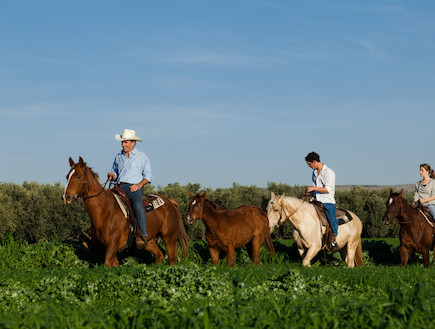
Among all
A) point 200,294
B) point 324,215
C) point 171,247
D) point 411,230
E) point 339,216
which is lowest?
point 171,247

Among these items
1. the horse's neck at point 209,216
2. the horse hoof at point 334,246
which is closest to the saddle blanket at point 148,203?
the horse's neck at point 209,216

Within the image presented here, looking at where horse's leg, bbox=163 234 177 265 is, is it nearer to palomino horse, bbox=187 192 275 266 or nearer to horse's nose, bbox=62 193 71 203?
palomino horse, bbox=187 192 275 266

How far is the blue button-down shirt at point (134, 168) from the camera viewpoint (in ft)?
39.8

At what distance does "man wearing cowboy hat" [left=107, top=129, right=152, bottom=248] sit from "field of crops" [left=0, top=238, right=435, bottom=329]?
5.79 ft

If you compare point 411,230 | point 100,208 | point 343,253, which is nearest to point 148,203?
point 100,208

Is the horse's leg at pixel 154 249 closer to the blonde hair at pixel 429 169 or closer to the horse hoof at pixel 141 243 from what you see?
the horse hoof at pixel 141 243

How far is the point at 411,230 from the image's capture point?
1349 centimetres

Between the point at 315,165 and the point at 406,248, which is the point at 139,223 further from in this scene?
the point at 406,248

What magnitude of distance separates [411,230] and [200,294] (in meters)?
6.78

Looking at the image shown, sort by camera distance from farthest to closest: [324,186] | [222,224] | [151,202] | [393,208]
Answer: [393,208], [324,186], [151,202], [222,224]

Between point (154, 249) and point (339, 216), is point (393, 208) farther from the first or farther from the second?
point (154, 249)

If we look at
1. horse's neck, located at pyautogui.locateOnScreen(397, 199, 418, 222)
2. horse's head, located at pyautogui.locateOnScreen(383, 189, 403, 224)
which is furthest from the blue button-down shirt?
horse's neck, located at pyautogui.locateOnScreen(397, 199, 418, 222)

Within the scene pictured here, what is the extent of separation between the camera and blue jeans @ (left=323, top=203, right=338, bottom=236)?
12930mm

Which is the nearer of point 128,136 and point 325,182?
point 128,136
